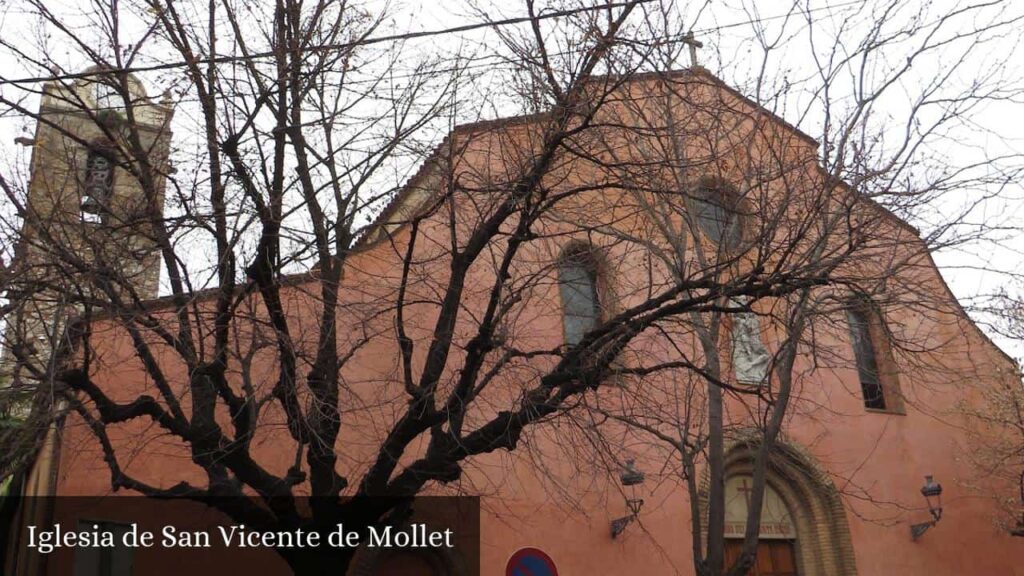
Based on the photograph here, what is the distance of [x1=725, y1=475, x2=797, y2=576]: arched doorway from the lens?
1257cm

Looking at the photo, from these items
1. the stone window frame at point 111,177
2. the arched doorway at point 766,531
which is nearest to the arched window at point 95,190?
the stone window frame at point 111,177

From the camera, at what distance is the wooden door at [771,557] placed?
12531 millimetres

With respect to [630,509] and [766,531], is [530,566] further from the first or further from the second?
[766,531]

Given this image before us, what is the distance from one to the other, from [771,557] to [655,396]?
12.8ft

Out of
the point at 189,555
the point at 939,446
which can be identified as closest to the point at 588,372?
the point at 189,555

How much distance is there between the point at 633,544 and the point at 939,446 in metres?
5.94

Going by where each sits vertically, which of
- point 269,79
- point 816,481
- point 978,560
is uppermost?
point 269,79

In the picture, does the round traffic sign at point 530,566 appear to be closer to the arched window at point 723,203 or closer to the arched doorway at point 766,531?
the arched window at point 723,203

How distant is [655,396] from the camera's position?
419 inches

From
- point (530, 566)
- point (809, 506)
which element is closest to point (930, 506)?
point (809, 506)

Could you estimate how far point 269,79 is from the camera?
24.9 ft

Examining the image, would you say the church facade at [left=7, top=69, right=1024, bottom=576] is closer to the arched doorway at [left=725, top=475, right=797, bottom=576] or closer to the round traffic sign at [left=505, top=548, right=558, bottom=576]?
the arched doorway at [left=725, top=475, right=797, bottom=576]

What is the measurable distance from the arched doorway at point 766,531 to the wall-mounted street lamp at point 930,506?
1.79 metres

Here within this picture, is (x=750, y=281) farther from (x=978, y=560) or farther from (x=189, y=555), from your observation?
(x=978, y=560)
